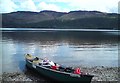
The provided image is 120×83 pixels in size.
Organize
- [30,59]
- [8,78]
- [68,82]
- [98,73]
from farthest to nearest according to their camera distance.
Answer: [30,59]
[98,73]
[8,78]
[68,82]

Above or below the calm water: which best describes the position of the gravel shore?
above

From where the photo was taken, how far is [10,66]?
3647cm

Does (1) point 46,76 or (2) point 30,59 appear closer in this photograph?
(1) point 46,76

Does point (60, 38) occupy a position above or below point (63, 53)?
below

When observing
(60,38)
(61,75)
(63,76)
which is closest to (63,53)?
(61,75)

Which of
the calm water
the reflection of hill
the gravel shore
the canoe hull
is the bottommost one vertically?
the reflection of hill

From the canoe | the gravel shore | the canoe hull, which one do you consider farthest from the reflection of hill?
the canoe hull

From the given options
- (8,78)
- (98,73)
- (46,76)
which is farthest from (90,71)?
(8,78)

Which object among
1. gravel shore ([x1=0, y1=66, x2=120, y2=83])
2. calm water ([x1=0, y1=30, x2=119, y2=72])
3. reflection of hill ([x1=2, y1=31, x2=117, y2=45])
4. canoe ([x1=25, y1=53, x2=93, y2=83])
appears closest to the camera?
canoe ([x1=25, y1=53, x2=93, y2=83])

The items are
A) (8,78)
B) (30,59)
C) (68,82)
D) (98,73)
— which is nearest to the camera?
(68,82)

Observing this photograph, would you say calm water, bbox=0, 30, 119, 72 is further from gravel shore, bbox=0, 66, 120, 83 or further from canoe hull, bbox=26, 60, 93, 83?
canoe hull, bbox=26, 60, 93, 83

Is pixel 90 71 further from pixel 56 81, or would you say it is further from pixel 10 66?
pixel 10 66

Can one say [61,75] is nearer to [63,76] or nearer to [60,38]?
[63,76]

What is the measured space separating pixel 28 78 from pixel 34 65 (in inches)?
135
